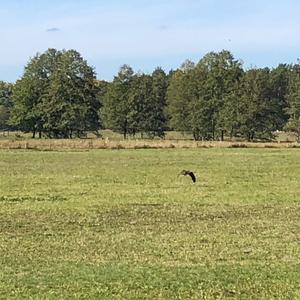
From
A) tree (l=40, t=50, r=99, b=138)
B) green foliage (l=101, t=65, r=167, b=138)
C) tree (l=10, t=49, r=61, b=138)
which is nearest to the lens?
tree (l=40, t=50, r=99, b=138)

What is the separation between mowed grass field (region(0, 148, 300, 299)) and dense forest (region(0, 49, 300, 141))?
7301 centimetres

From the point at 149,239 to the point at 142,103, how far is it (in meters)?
97.0

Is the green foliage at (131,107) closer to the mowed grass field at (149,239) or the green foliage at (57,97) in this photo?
the green foliage at (57,97)

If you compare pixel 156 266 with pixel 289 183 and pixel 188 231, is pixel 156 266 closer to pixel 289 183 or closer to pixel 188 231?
pixel 188 231

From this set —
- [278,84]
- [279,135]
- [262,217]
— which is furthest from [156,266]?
[278,84]

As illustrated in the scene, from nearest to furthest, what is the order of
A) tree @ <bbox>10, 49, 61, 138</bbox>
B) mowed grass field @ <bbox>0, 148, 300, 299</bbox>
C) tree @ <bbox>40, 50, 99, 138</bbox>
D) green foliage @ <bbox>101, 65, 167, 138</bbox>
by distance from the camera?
mowed grass field @ <bbox>0, 148, 300, 299</bbox>, tree @ <bbox>40, 50, 99, 138</bbox>, tree @ <bbox>10, 49, 61, 138</bbox>, green foliage @ <bbox>101, 65, 167, 138</bbox>

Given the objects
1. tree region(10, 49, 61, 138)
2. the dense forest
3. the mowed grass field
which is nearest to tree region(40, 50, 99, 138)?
the dense forest

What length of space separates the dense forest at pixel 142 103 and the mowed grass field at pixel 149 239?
7301 cm

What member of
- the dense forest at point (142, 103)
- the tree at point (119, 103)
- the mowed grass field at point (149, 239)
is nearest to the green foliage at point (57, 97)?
the dense forest at point (142, 103)

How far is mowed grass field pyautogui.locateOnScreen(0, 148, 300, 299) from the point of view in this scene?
10.3 meters

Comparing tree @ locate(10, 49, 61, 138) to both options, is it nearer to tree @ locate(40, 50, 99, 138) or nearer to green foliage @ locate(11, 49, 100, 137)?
green foliage @ locate(11, 49, 100, 137)

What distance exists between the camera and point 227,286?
33.7ft

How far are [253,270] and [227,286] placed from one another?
→ 154 centimetres

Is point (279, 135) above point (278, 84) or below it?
below
